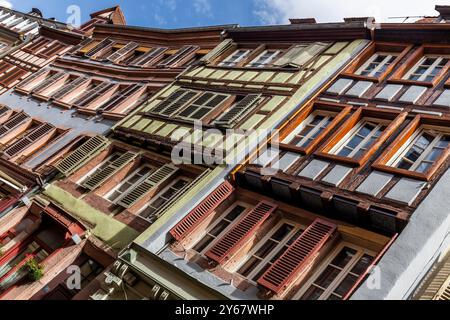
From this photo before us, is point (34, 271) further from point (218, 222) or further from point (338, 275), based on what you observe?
point (338, 275)

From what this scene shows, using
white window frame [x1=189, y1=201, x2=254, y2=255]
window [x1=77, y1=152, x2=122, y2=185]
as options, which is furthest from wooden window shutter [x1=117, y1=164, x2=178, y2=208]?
white window frame [x1=189, y1=201, x2=254, y2=255]

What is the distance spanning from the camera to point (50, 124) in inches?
779

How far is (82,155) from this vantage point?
1627cm

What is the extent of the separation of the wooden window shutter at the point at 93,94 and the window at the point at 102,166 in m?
5.16

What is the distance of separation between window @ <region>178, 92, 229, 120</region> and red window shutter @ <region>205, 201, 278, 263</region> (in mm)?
5023

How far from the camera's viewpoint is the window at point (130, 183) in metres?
14.4

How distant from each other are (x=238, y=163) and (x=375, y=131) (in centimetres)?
370

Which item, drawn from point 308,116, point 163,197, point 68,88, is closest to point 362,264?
point 308,116

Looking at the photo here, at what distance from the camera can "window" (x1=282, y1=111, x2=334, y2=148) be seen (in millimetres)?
12758

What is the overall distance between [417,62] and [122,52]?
15509mm

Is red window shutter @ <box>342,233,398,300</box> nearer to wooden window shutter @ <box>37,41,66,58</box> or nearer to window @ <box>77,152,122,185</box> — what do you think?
window @ <box>77,152,122,185</box>

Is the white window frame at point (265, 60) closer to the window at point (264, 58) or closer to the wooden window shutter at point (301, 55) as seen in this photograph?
the window at point (264, 58)

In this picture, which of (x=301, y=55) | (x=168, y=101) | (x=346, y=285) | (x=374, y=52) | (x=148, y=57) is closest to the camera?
(x=346, y=285)

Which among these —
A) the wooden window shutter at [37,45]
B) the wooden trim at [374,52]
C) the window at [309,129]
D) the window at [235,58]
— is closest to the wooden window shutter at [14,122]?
the wooden window shutter at [37,45]
